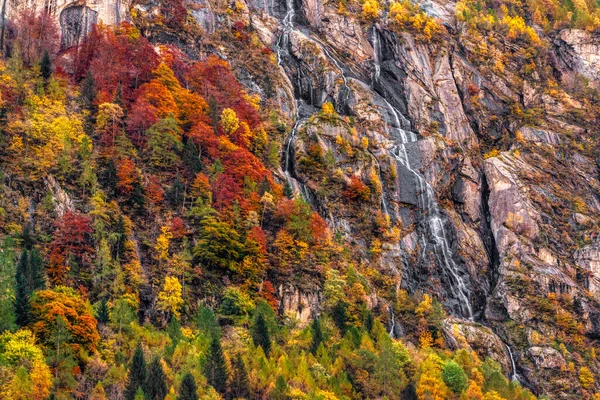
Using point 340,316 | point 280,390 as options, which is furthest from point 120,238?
point 340,316

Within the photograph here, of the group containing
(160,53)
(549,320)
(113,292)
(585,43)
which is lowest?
(549,320)

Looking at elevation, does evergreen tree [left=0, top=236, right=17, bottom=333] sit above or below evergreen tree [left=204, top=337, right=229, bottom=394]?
above

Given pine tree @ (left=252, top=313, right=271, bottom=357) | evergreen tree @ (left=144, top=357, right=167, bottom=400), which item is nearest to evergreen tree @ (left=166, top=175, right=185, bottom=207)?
pine tree @ (left=252, top=313, right=271, bottom=357)

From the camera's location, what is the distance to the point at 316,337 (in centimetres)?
7200

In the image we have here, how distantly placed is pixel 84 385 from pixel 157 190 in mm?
26082

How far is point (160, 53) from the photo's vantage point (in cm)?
10156

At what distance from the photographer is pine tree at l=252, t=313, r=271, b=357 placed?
68.4m

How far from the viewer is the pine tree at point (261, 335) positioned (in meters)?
68.4

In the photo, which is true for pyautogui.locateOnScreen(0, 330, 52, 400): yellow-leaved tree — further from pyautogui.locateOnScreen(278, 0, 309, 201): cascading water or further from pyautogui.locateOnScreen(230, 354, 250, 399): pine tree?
pyautogui.locateOnScreen(278, 0, 309, 201): cascading water

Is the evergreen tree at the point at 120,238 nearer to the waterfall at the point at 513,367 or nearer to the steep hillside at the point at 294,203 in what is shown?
the steep hillside at the point at 294,203

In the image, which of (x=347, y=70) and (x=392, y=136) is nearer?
(x=392, y=136)

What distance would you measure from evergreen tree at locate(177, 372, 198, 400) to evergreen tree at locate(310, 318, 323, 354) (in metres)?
15.4

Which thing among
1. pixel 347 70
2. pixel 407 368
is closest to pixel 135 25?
pixel 347 70

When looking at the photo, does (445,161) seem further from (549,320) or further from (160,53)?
(160,53)
